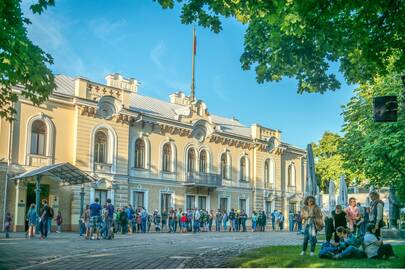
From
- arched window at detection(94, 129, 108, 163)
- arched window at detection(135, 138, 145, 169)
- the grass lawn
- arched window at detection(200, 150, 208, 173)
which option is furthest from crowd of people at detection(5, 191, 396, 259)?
arched window at detection(94, 129, 108, 163)

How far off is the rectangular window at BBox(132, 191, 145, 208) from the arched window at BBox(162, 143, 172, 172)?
2426mm

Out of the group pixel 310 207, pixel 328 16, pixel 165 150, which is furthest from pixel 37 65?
pixel 165 150

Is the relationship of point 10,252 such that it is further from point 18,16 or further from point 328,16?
point 328,16

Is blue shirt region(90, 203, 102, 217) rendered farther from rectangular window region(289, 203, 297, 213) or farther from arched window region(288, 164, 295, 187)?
arched window region(288, 164, 295, 187)

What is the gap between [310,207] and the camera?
11383 mm

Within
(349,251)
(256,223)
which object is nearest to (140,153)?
(256,223)

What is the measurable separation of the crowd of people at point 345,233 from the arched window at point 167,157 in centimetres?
1889

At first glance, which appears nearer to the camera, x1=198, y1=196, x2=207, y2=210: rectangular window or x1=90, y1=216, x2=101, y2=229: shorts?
x1=90, y1=216, x2=101, y2=229: shorts

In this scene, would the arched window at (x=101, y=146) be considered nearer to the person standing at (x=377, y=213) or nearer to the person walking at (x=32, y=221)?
the person walking at (x=32, y=221)

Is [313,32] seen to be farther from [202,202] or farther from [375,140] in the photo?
[202,202]

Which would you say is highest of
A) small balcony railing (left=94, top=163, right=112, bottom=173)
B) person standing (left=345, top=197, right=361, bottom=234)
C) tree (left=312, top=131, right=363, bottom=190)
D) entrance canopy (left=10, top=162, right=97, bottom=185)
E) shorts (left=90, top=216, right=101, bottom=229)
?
tree (left=312, top=131, right=363, bottom=190)

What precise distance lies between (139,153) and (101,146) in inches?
118

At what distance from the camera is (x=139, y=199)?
30438 millimetres

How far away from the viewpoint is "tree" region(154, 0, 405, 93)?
7.71 m
